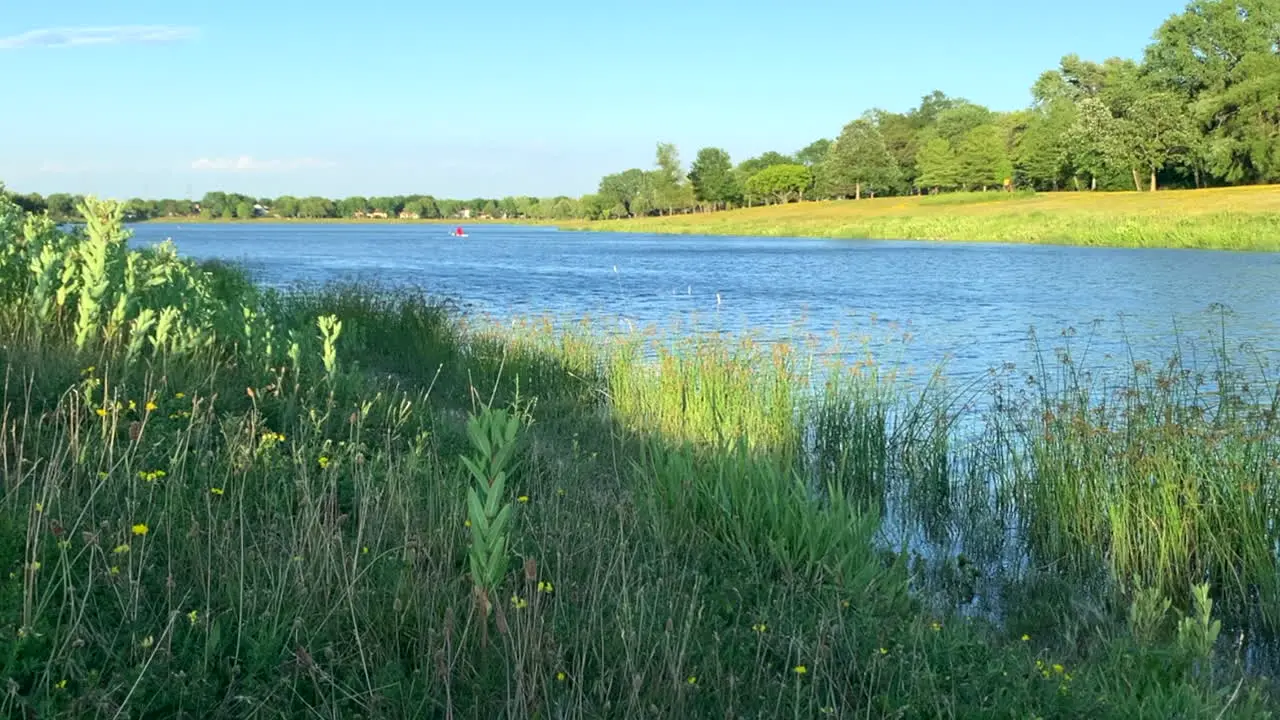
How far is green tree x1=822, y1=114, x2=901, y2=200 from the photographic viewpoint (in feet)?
342

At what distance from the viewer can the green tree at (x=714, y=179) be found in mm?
132375

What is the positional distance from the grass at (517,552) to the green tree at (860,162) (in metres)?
101

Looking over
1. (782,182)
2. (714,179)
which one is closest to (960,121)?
(782,182)

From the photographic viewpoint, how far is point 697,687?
2.88m

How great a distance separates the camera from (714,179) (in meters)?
132

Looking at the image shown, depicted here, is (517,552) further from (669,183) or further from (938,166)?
(669,183)

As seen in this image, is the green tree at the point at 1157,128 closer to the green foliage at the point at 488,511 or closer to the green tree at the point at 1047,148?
the green tree at the point at 1047,148

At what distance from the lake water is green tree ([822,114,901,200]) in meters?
59.7

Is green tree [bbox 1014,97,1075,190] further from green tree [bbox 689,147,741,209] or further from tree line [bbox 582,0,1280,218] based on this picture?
green tree [bbox 689,147,741,209]

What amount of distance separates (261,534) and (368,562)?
39cm

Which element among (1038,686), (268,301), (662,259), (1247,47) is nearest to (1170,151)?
(1247,47)

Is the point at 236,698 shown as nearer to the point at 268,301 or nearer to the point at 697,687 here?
the point at 697,687

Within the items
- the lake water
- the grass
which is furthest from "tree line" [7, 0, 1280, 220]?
the grass

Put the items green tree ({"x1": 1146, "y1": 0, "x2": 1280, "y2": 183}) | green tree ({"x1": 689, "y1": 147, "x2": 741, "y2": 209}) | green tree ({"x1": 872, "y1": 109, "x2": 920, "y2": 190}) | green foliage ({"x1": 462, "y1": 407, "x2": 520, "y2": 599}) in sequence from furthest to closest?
green tree ({"x1": 689, "y1": 147, "x2": 741, "y2": 209}) < green tree ({"x1": 872, "y1": 109, "x2": 920, "y2": 190}) < green tree ({"x1": 1146, "y1": 0, "x2": 1280, "y2": 183}) < green foliage ({"x1": 462, "y1": 407, "x2": 520, "y2": 599})
